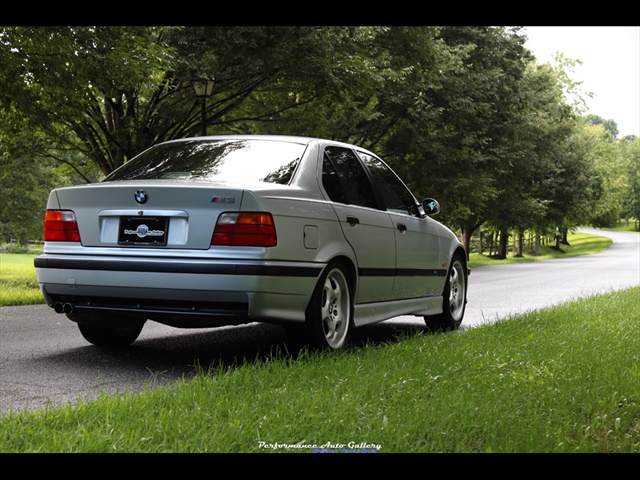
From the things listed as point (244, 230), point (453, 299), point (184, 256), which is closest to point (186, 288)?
point (184, 256)

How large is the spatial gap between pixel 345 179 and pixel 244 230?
1.62 metres

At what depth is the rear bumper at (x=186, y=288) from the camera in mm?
5648

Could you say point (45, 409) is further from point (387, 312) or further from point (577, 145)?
point (577, 145)

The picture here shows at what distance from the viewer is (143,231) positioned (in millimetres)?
5945

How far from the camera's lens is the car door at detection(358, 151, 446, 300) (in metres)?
7.75

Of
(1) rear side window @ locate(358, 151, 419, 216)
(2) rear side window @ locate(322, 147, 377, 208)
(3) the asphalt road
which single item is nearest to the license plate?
(3) the asphalt road

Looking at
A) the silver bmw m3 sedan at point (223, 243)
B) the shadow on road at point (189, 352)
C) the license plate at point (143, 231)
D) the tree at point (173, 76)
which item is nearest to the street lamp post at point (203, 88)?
the tree at point (173, 76)

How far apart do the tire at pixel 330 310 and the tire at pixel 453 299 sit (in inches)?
94.7

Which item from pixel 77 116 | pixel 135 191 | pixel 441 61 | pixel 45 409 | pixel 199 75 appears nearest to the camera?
pixel 45 409

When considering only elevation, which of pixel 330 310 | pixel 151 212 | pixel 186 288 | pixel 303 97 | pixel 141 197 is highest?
pixel 303 97

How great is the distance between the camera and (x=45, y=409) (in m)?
4.39

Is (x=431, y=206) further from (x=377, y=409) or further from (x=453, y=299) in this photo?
(x=377, y=409)
